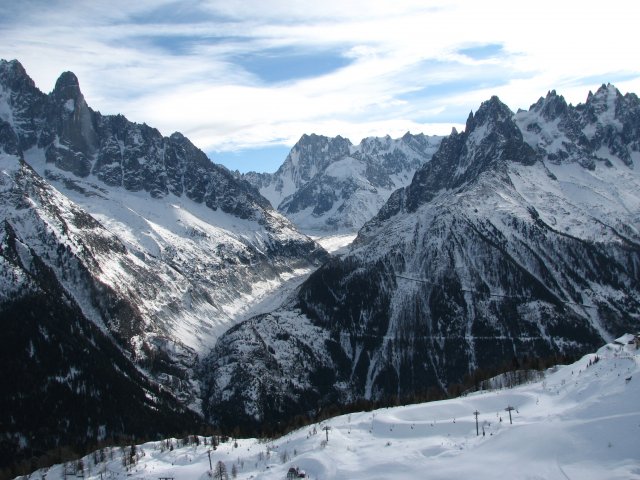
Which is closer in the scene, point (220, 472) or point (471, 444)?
point (471, 444)

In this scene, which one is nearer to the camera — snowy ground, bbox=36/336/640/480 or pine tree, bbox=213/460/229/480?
snowy ground, bbox=36/336/640/480

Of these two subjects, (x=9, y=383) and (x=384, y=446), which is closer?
(x=384, y=446)

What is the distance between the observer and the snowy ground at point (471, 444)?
235 ft

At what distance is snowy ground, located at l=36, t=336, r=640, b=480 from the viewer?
71.8 meters

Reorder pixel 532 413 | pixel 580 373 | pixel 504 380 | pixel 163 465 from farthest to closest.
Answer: pixel 504 380 < pixel 580 373 < pixel 163 465 < pixel 532 413

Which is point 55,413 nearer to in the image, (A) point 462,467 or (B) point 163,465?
(B) point 163,465

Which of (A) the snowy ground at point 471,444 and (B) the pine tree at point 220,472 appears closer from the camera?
(A) the snowy ground at point 471,444

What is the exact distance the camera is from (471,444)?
81.0 meters

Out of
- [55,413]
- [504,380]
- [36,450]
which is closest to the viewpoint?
[504,380]

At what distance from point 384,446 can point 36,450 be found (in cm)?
12785

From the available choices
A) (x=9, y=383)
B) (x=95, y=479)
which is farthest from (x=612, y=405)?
(x=9, y=383)

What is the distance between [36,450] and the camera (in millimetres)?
180000

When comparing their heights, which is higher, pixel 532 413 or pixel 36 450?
pixel 532 413

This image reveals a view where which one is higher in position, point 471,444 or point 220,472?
point 471,444
